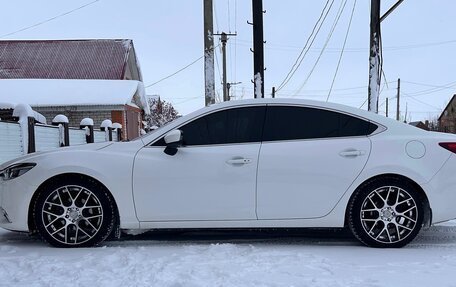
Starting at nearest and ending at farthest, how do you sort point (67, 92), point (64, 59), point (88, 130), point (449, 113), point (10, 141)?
point (10, 141)
point (88, 130)
point (67, 92)
point (64, 59)
point (449, 113)

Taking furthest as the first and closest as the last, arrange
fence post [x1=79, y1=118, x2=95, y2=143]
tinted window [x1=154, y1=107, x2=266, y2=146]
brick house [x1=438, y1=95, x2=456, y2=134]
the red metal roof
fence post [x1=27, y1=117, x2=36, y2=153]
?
brick house [x1=438, y1=95, x2=456, y2=134]
the red metal roof
fence post [x1=79, y1=118, x2=95, y2=143]
fence post [x1=27, y1=117, x2=36, y2=153]
tinted window [x1=154, y1=107, x2=266, y2=146]

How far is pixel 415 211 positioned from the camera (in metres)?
4.46

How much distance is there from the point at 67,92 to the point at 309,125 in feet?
52.6

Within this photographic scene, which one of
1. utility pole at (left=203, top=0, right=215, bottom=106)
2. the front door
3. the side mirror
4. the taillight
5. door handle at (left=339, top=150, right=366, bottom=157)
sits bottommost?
the front door

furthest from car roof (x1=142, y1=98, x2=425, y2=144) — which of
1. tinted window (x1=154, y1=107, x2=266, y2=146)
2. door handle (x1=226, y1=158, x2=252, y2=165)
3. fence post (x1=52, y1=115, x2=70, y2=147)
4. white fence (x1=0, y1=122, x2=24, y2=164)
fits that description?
fence post (x1=52, y1=115, x2=70, y2=147)

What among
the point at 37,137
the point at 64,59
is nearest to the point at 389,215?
the point at 37,137

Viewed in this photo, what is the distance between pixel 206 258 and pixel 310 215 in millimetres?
1125

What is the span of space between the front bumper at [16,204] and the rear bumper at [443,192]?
3790mm

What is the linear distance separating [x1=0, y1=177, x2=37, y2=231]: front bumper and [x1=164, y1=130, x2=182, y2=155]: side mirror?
52.1 inches

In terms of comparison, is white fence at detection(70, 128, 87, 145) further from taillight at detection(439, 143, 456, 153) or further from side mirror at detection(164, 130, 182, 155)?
taillight at detection(439, 143, 456, 153)

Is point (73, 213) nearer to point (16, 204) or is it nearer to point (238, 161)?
point (16, 204)

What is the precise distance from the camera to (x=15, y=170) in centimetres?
457

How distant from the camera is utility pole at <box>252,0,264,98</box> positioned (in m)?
9.34

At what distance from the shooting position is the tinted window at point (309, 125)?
4637 millimetres
